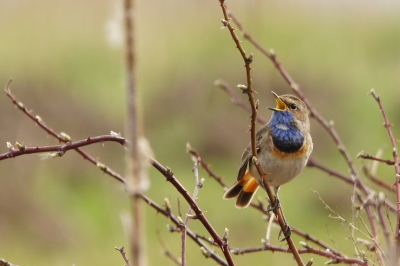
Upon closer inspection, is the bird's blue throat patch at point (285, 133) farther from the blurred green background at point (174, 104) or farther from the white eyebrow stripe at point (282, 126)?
the blurred green background at point (174, 104)

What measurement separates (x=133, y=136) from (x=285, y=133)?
10.0ft

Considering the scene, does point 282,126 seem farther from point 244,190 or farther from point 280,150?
point 244,190

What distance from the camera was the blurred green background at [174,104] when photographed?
880cm

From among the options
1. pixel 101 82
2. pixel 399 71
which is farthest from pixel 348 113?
pixel 101 82

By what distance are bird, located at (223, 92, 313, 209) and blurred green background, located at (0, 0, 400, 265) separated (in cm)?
195

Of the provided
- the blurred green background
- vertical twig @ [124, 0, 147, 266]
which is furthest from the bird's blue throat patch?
vertical twig @ [124, 0, 147, 266]

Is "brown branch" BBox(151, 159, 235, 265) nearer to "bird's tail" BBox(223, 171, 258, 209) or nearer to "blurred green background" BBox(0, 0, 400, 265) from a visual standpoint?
"bird's tail" BBox(223, 171, 258, 209)

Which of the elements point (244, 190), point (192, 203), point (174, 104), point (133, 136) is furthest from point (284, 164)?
point (174, 104)

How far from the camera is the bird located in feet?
13.1

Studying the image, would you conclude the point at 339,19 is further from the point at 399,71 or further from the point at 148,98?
the point at 148,98

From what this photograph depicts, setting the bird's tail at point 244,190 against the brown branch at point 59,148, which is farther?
the bird's tail at point 244,190

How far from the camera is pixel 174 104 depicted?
11453 mm

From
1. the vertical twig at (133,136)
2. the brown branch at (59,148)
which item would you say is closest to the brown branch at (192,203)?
the brown branch at (59,148)

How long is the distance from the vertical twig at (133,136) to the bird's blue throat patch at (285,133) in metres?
2.94
